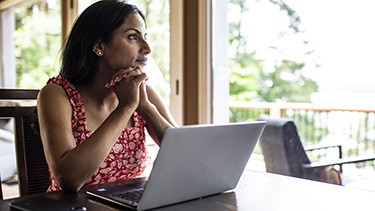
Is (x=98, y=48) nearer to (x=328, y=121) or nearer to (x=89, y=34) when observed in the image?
(x=89, y=34)

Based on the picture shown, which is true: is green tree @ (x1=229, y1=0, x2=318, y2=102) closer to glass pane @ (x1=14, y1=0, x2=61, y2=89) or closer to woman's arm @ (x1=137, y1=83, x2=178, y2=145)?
glass pane @ (x1=14, y1=0, x2=61, y2=89)

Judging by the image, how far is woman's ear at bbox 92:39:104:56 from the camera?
5.16ft

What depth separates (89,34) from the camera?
1558 mm

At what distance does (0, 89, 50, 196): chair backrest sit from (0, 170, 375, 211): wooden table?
35 centimetres

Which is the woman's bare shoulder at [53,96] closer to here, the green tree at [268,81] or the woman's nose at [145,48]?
the woman's nose at [145,48]

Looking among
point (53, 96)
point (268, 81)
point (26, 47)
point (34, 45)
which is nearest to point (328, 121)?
point (268, 81)

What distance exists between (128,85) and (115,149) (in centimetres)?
23

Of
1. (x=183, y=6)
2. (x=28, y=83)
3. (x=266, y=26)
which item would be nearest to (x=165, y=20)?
(x=183, y=6)

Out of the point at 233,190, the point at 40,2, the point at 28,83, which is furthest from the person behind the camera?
the point at 28,83

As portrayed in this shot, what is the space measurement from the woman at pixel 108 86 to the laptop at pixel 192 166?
40cm

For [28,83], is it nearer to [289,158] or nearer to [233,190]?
[289,158]

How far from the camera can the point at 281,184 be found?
3.99 feet

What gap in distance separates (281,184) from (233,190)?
0.51ft

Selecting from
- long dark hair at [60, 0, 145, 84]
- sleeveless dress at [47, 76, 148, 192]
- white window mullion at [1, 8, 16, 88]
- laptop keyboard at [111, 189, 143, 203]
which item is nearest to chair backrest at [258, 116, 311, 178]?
sleeveless dress at [47, 76, 148, 192]
